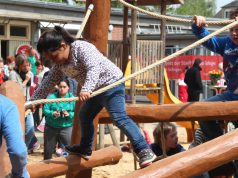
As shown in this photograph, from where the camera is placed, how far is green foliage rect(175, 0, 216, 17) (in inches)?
2948

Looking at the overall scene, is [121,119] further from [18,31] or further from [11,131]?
[18,31]

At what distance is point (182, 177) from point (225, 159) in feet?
1.05

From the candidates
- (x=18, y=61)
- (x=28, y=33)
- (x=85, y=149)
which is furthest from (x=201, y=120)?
(x=28, y=33)

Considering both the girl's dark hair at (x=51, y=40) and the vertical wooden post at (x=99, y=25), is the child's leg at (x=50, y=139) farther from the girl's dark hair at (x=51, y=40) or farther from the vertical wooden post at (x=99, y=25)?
the girl's dark hair at (x=51, y=40)

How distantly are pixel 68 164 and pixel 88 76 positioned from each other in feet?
2.72

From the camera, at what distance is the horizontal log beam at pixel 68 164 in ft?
14.9

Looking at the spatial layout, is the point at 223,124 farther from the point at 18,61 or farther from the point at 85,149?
the point at 18,61

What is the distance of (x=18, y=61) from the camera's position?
9016mm

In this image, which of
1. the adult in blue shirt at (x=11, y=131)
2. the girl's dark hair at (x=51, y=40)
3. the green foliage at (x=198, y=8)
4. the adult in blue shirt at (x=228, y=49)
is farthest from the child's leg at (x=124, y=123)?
the green foliage at (x=198, y=8)

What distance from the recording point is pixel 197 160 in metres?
Result: 4.12

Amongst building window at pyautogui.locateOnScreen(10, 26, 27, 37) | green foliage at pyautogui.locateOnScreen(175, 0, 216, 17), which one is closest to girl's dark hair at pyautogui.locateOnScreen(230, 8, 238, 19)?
building window at pyautogui.locateOnScreen(10, 26, 27, 37)

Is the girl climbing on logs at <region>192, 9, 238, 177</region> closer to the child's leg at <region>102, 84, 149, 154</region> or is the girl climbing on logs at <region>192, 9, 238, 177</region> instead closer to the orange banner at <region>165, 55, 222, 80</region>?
the child's leg at <region>102, 84, 149, 154</region>

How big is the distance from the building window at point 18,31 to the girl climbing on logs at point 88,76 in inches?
635

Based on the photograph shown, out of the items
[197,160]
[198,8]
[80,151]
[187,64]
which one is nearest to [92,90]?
[80,151]
